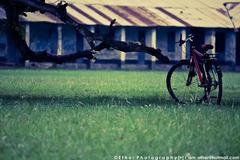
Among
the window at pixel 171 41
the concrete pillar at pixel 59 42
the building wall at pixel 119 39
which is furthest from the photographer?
the window at pixel 171 41

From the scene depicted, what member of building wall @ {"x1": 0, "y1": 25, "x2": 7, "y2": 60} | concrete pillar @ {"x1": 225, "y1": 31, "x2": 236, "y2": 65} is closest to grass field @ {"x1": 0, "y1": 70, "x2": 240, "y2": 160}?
building wall @ {"x1": 0, "y1": 25, "x2": 7, "y2": 60}

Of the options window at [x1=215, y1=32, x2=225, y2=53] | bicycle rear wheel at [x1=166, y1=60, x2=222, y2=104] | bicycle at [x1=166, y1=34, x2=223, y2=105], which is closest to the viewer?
bicycle at [x1=166, y1=34, x2=223, y2=105]

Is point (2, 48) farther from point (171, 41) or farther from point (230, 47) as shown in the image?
point (230, 47)

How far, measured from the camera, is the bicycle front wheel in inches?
387

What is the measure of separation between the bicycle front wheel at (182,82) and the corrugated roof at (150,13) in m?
28.8

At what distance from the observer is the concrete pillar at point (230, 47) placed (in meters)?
44.0

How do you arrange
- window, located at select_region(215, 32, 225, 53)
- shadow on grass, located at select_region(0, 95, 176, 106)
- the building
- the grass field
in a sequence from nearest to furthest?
the grass field → shadow on grass, located at select_region(0, 95, 176, 106) → the building → window, located at select_region(215, 32, 225, 53)

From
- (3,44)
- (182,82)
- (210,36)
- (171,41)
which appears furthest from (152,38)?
(182,82)

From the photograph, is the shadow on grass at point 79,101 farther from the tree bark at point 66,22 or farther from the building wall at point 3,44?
the building wall at point 3,44

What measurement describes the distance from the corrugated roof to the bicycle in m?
28.8

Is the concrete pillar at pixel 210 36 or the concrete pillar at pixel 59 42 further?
the concrete pillar at pixel 210 36

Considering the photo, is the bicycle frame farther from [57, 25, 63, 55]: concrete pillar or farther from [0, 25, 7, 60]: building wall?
[0, 25, 7, 60]: building wall

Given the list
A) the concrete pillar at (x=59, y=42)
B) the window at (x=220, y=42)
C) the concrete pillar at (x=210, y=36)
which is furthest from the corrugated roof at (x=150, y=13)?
the window at (x=220, y=42)

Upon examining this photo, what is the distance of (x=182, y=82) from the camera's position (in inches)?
394
